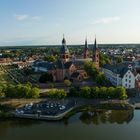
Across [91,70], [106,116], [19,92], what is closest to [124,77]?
[91,70]

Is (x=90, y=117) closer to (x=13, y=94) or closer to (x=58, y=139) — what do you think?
(x=58, y=139)

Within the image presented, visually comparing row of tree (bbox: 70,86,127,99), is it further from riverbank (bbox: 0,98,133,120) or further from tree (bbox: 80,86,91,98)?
riverbank (bbox: 0,98,133,120)

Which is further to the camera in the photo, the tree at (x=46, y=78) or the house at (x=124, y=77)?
the tree at (x=46, y=78)

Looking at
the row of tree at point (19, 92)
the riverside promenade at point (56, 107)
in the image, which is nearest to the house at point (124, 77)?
the riverside promenade at point (56, 107)

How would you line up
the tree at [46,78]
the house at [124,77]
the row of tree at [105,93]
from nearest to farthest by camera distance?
the row of tree at [105,93], the house at [124,77], the tree at [46,78]

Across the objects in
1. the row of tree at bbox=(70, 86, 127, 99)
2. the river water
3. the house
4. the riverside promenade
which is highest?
the house

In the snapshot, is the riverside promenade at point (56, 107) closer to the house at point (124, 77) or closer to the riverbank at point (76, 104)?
the riverbank at point (76, 104)

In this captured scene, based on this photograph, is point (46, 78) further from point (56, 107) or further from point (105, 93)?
point (56, 107)

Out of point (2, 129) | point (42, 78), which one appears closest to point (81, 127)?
point (2, 129)

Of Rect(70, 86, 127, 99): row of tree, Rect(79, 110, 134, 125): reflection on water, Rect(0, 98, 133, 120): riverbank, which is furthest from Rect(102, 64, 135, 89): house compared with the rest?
Rect(79, 110, 134, 125): reflection on water
